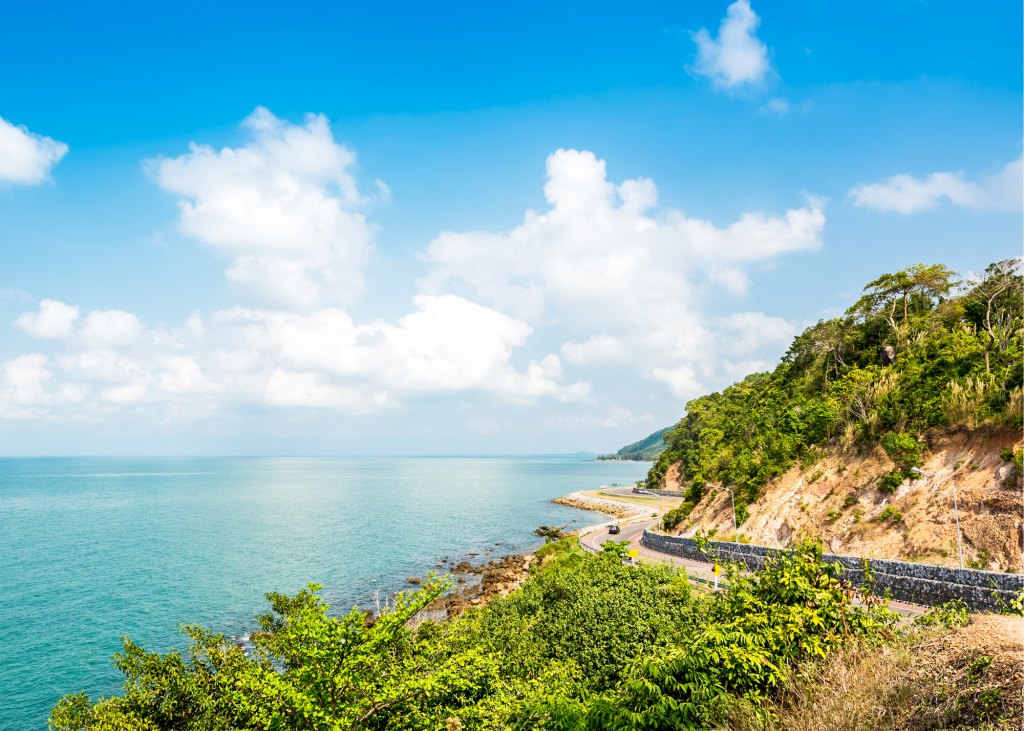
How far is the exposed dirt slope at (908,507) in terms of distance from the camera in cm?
2541

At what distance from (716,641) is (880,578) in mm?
23967

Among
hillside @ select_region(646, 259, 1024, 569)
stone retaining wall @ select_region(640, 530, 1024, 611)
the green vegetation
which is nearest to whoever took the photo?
the green vegetation

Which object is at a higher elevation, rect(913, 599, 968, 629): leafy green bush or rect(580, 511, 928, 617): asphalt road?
rect(913, 599, 968, 629): leafy green bush

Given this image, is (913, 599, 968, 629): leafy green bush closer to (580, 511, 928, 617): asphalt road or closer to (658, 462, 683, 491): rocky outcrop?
(580, 511, 928, 617): asphalt road

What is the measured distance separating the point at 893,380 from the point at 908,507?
11913 mm

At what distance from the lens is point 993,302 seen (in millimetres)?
41344

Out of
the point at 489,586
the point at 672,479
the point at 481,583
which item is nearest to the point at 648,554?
the point at 489,586

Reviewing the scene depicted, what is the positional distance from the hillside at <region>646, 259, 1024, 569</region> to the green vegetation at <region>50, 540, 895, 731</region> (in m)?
19.5

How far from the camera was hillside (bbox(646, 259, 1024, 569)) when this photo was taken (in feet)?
89.6

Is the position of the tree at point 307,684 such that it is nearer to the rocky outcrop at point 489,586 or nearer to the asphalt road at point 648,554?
the asphalt road at point 648,554

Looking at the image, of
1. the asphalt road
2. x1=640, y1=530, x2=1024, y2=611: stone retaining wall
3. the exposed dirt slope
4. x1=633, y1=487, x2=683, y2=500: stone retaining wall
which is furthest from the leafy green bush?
x1=633, y1=487, x2=683, y2=500: stone retaining wall

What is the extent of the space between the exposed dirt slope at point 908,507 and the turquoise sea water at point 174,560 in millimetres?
31311

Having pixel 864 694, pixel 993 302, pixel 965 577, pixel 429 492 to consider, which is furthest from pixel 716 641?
pixel 429 492

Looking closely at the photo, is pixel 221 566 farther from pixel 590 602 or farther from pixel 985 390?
pixel 985 390
